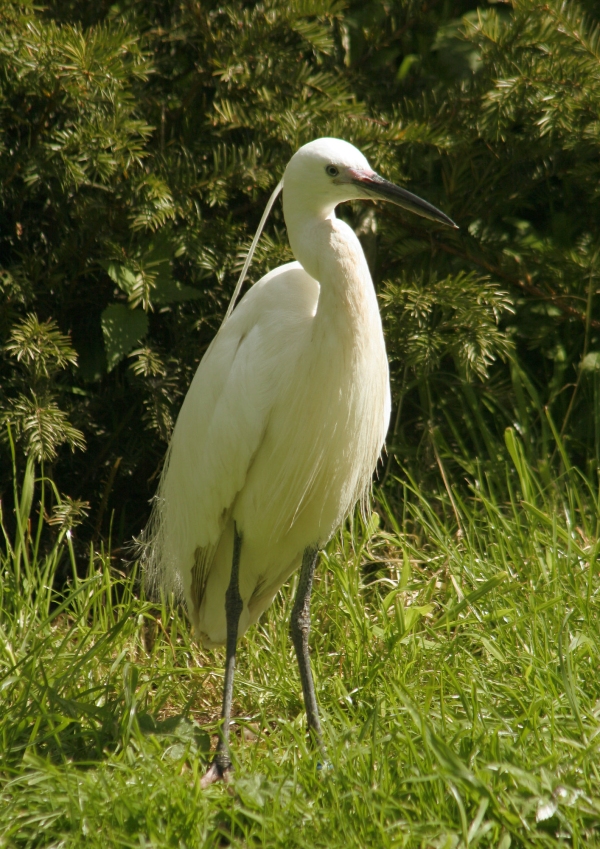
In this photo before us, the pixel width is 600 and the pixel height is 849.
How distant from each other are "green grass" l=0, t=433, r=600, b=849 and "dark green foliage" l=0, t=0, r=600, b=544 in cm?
39

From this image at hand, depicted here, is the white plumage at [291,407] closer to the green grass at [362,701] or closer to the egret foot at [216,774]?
the green grass at [362,701]

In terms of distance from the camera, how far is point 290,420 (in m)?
2.30

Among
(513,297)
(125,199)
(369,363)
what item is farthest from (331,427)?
(513,297)

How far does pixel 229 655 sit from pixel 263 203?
1.80 m

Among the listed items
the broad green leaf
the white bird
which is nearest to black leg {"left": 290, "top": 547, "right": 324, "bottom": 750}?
the white bird

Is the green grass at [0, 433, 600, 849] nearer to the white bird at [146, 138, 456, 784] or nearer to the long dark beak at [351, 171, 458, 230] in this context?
the white bird at [146, 138, 456, 784]

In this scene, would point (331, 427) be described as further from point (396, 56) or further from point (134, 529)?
point (396, 56)

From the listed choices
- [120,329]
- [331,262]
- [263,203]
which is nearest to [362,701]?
[331,262]

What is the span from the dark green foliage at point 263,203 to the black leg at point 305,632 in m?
0.82

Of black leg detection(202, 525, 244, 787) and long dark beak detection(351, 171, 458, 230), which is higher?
long dark beak detection(351, 171, 458, 230)

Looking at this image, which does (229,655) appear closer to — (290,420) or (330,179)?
(290,420)

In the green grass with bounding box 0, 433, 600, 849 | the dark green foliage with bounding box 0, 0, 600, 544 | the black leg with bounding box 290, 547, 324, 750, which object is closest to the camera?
the green grass with bounding box 0, 433, 600, 849

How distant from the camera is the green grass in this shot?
5.89ft

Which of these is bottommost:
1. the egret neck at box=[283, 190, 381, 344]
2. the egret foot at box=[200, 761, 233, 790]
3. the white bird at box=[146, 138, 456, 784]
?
the egret foot at box=[200, 761, 233, 790]
